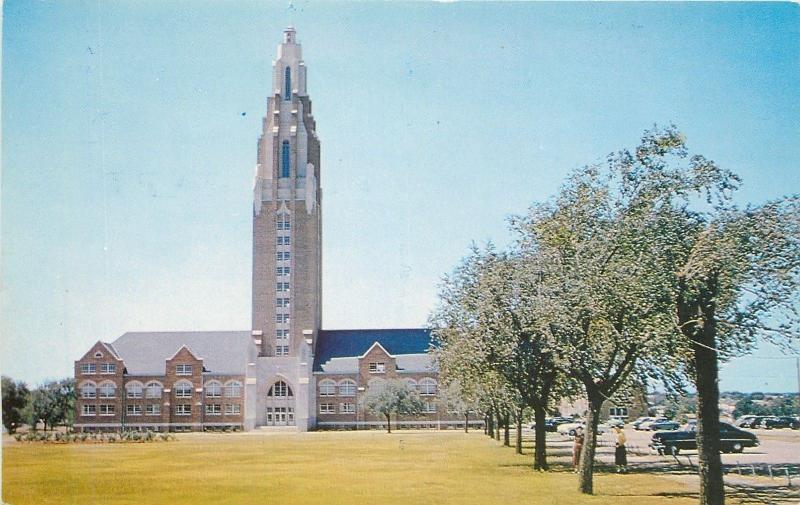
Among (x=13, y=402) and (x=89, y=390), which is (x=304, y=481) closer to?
(x=13, y=402)

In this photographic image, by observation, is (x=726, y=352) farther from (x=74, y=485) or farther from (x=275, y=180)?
(x=275, y=180)

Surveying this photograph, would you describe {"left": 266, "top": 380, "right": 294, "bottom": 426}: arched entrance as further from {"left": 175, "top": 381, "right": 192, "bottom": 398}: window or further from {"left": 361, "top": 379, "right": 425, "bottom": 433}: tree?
{"left": 361, "top": 379, "right": 425, "bottom": 433}: tree

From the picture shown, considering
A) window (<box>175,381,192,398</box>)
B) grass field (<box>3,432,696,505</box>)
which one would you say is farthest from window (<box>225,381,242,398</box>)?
grass field (<box>3,432,696,505</box>)

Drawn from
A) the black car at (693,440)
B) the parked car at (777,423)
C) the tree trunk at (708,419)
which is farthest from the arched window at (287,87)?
the tree trunk at (708,419)

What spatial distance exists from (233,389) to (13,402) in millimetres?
38665

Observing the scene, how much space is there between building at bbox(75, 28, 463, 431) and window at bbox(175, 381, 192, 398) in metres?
0.10

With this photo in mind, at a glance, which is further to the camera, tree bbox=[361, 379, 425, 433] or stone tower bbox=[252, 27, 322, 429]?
stone tower bbox=[252, 27, 322, 429]

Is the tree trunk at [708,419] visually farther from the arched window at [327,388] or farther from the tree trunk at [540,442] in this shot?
the arched window at [327,388]

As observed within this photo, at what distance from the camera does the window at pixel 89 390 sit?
51.1 meters

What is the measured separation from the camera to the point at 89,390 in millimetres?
52250

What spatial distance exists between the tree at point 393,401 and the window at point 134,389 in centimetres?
1552

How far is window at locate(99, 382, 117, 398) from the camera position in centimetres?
5422

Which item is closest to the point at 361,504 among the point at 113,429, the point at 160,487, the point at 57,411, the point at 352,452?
the point at 160,487

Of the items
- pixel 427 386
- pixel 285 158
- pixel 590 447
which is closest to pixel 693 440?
pixel 590 447
